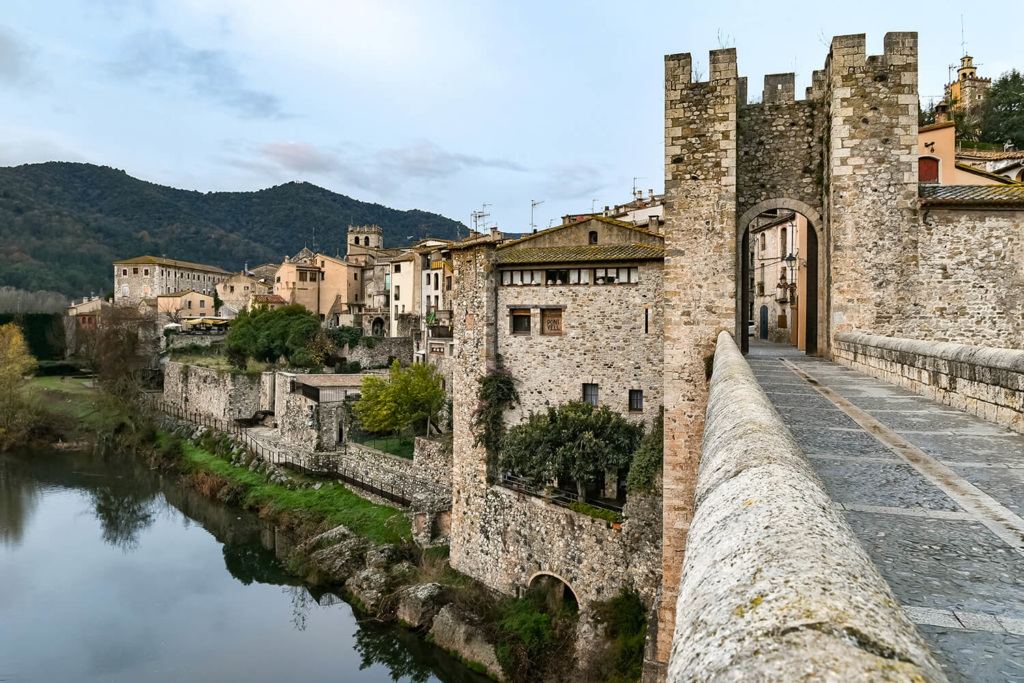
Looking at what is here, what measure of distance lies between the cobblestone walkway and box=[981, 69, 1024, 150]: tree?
4360 cm

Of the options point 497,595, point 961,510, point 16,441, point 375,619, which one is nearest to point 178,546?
point 375,619

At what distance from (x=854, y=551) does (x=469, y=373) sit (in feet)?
57.8

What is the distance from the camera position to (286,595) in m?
20.9

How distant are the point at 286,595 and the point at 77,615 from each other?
560 centimetres

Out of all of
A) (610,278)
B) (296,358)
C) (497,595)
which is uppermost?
(610,278)

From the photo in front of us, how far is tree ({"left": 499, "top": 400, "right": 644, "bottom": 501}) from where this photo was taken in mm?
17047

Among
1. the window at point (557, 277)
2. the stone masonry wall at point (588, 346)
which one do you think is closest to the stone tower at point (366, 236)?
the window at point (557, 277)

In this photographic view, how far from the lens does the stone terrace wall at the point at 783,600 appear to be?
0.99 m

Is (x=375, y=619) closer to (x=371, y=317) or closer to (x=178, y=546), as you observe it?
(x=178, y=546)

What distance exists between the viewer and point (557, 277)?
19.3 m

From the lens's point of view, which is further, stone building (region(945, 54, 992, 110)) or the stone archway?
stone building (region(945, 54, 992, 110))

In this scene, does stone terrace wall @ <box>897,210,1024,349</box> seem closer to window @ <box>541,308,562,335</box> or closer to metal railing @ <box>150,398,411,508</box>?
window @ <box>541,308,562,335</box>

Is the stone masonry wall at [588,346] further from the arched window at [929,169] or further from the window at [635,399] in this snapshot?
the arched window at [929,169]

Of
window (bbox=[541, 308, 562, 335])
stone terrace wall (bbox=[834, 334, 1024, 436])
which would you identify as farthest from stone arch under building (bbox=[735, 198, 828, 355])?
window (bbox=[541, 308, 562, 335])
